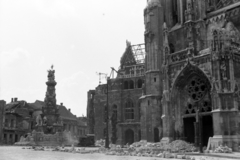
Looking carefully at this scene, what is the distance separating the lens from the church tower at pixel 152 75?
113ft

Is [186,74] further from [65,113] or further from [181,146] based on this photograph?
[65,113]

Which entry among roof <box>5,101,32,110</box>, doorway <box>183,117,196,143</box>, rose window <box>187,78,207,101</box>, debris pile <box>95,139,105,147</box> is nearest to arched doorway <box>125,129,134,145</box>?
debris pile <box>95,139,105,147</box>

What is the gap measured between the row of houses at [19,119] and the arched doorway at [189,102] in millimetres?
42068

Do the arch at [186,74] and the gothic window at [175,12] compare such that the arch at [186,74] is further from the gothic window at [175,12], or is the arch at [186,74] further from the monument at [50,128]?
the monument at [50,128]

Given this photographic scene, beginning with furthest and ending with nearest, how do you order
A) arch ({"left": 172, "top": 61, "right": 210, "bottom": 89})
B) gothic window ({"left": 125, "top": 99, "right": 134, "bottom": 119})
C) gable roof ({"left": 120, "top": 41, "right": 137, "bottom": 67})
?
gable roof ({"left": 120, "top": 41, "right": 137, "bottom": 67}), gothic window ({"left": 125, "top": 99, "right": 134, "bottom": 119}), arch ({"left": 172, "top": 61, "right": 210, "bottom": 89})

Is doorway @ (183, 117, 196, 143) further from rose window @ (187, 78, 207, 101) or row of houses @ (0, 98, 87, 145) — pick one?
row of houses @ (0, 98, 87, 145)

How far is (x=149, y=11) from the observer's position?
3750cm

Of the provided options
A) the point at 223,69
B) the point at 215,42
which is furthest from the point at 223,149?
the point at 215,42

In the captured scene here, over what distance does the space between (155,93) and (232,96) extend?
37.7 ft

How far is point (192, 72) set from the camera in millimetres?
28484

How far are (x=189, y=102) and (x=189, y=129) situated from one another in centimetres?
275

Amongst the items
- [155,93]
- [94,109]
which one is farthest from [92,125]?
[155,93]

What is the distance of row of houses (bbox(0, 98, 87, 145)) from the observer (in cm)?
6900

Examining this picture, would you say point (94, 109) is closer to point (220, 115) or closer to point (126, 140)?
point (126, 140)
